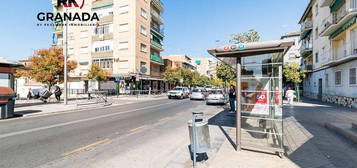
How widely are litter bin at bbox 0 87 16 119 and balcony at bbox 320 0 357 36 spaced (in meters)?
23.8

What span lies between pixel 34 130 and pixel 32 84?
44.9m

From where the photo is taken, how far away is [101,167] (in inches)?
145

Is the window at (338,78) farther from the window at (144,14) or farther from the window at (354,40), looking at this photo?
the window at (144,14)

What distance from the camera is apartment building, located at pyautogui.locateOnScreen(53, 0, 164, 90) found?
3225cm

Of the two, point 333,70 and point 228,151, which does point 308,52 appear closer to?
point 333,70

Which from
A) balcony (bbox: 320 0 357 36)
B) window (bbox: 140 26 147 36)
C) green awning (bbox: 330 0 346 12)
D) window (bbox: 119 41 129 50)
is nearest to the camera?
balcony (bbox: 320 0 357 36)

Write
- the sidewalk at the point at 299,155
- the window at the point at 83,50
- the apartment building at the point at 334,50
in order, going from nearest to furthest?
the sidewalk at the point at 299,155
the apartment building at the point at 334,50
the window at the point at 83,50

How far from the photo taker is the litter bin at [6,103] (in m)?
8.85

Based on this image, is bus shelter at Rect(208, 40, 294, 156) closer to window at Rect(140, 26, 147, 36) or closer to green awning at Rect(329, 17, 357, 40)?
green awning at Rect(329, 17, 357, 40)

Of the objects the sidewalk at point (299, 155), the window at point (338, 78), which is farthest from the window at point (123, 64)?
the window at point (338, 78)

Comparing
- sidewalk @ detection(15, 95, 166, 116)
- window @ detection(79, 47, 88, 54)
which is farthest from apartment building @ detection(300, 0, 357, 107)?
window @ detection(79, 47, 88, 54)

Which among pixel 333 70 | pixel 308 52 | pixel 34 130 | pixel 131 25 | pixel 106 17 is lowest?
pixel 34 130

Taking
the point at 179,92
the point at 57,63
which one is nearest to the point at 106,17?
the point at 57,63

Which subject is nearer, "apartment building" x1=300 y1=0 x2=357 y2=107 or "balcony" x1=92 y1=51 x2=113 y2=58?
"apartment building" x1=300 y1=0 x2=357 y2=107
